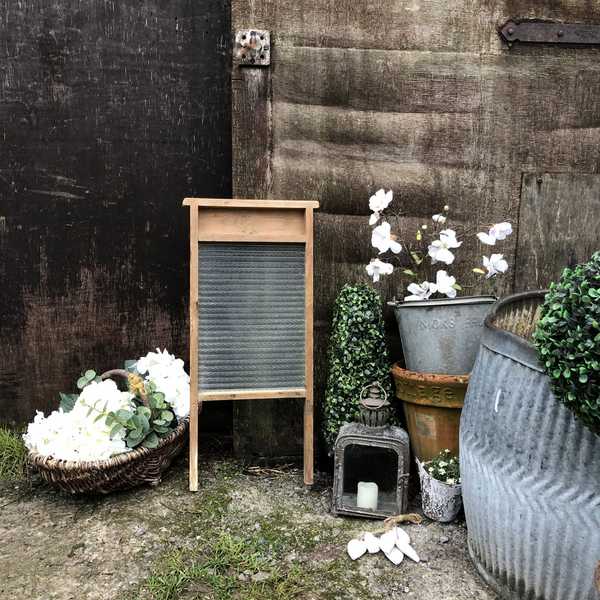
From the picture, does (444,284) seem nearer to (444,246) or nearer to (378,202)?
(444,246)

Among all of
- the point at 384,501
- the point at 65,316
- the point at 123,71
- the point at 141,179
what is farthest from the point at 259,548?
the point at 123,71

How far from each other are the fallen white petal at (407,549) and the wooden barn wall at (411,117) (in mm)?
1311

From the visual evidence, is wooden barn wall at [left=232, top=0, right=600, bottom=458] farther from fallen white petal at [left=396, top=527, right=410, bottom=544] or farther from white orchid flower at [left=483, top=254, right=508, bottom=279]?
fallen white petal at [left=396, top=527, right=410, bottom=544]

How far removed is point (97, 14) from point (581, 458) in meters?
A: 3.25

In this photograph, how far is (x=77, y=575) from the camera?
230cm

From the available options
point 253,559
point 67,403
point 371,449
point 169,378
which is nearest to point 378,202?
point 371,449

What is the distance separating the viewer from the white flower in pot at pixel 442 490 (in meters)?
2.63

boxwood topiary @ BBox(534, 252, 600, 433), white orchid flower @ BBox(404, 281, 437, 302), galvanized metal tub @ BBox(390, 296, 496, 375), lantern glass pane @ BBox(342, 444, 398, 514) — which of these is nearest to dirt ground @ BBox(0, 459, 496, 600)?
lantern glass pane @ BBox(342, 444, 398, 514)

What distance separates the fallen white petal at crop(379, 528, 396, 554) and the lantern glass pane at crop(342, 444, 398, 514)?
31 centimetres

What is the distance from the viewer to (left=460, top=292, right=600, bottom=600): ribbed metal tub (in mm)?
1906

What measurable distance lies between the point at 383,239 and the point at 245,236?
70 cm

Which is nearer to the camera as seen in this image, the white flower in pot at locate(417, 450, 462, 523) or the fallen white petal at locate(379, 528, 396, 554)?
the fallen white petal at locate(379, 528, 396, 554)

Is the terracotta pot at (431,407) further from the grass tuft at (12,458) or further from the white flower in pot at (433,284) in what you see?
the grass tuft at (12,458)

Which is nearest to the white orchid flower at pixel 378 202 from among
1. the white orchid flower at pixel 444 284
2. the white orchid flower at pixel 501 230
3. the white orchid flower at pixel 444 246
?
the white orchid flower at pixel 444 246
